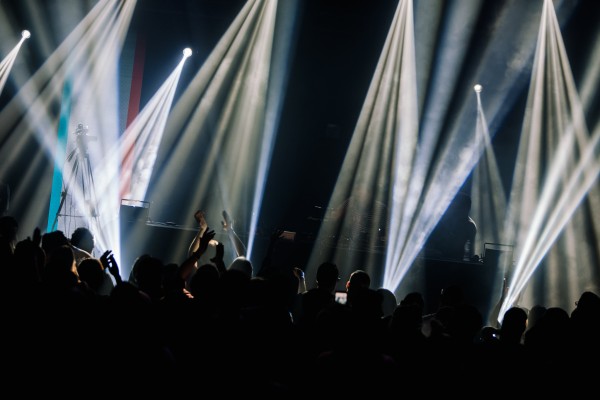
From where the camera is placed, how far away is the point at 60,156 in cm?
901

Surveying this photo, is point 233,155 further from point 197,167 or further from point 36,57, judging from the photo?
point 36,57

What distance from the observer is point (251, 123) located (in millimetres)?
10609

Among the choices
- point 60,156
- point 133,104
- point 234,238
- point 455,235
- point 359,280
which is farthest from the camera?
point 133,104

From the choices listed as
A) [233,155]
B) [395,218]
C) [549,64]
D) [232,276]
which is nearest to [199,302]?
[232,276]

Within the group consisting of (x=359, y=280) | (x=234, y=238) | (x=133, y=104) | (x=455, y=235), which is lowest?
(x=359, y=280)

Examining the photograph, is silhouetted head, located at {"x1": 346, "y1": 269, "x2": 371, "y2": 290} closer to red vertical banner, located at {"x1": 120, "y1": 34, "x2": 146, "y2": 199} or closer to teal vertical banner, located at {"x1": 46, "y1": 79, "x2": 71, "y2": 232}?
teal vertical banner, located at {"x1": 46, "y1": 79, "x2": 71, "y2": 232}

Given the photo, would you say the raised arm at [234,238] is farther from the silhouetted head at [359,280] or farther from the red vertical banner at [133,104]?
the red vertical banner at [133,104]

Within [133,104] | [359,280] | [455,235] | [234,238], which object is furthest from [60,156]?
[359,280]

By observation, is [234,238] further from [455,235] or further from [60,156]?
[60,156]

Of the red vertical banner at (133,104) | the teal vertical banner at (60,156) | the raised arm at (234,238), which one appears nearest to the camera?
the raised arm at (234,238)

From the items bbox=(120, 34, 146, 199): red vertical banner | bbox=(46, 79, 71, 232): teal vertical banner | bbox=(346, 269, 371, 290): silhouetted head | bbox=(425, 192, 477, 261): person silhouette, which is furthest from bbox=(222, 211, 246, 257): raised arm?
bbox=(120, 34, 146, 199): red vertical banner

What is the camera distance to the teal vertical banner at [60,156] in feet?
29.2

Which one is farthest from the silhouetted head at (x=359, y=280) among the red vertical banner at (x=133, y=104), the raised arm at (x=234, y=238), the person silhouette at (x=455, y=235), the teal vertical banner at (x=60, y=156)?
the red vertical banner at (x=133, y=104)

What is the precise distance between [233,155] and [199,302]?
7.84 metres
